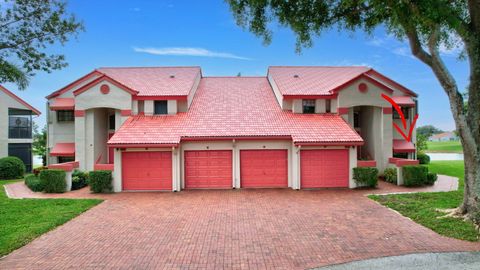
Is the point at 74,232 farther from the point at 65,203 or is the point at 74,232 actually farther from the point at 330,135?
the point at 330,135

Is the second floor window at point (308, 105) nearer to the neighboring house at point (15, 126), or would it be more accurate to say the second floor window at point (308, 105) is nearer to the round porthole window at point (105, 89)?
the round porthole window at point (105, 89)

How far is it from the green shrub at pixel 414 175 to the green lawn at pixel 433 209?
206 centimetres

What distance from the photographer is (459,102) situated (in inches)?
423

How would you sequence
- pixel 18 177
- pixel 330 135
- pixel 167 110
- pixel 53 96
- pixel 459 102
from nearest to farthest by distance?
1. pixel 459 102
2. pixel 330 135
3. pixel 167 110
4. pixel 53 96
5. pixel 18 177

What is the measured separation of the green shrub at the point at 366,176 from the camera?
16.9m

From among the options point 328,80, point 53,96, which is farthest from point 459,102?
point 53,96

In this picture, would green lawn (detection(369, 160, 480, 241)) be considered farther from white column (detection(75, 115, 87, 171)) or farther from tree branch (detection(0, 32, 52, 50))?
white column (detection(75, 115, 87, 171))

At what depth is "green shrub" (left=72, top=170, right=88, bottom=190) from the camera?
1811 centimetres

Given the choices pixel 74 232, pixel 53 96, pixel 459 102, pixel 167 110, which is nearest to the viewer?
pixel 74 232

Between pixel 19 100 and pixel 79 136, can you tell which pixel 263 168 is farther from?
pixel 19 100

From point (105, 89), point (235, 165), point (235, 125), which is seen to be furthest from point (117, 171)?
point (235, 125)

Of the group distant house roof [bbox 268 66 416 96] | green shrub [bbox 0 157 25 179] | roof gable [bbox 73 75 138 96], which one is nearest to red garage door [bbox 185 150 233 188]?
roof gable [bbox 73 75 138 96]

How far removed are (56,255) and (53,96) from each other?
18.4 metres

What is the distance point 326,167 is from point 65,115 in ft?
64.7
